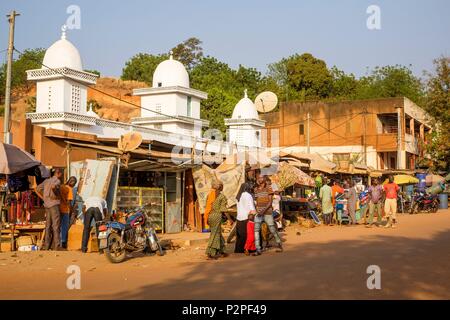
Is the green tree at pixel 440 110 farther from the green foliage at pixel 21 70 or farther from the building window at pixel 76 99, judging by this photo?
the green foliage at pixel 21 70

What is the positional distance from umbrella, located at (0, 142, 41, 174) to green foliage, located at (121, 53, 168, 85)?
2453 inches

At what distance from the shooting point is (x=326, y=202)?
21469 mm

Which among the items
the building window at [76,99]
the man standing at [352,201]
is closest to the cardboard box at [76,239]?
the man standing at [352,201]

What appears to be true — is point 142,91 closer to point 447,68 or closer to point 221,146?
point 221,146

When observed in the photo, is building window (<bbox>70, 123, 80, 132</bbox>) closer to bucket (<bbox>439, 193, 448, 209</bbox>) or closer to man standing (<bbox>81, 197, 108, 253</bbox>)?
man standing (<bbox>81, 197, 108, 253</bbox>)

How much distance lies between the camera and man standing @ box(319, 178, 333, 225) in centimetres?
Answer: 2123

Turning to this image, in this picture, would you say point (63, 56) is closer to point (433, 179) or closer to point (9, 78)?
point (9, 78)

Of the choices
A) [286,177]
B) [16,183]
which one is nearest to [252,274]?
[16,183]

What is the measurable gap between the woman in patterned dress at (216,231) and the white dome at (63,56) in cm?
1762

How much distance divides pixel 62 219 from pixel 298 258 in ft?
17.9

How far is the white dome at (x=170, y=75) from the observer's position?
118 ft

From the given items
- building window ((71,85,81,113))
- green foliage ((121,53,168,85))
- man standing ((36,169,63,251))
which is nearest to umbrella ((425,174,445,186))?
building window ((71,85,81,113))
